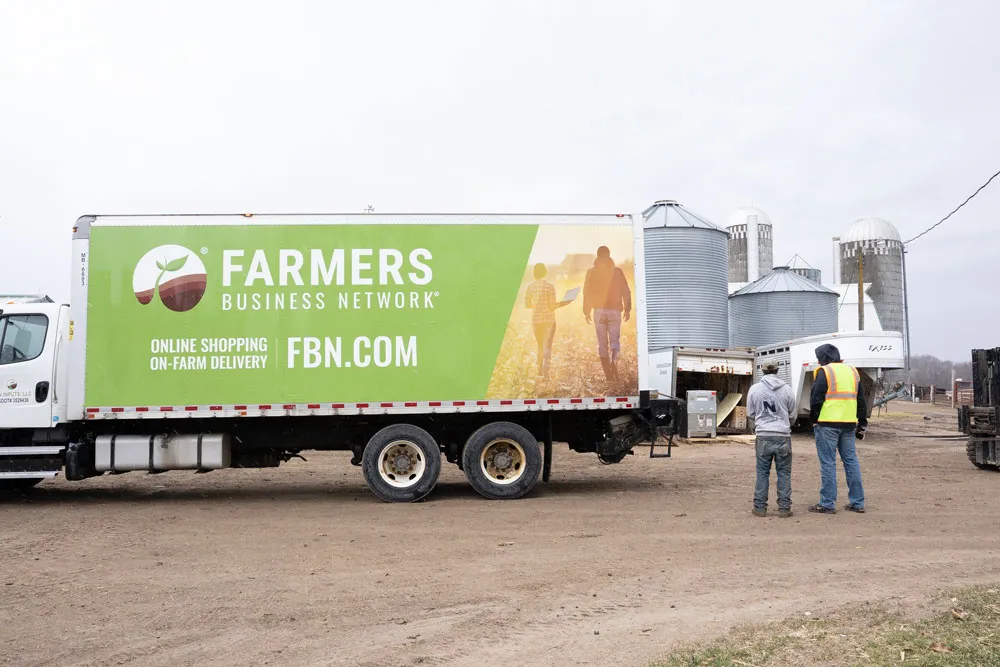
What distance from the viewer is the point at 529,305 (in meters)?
11.5

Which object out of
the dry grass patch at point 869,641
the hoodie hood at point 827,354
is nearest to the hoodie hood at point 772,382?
the hoodie hood at point 827,354

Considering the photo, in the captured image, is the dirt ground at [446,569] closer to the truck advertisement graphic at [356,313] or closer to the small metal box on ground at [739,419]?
the truck advertisement graphic at [356,313]

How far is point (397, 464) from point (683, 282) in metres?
15.9

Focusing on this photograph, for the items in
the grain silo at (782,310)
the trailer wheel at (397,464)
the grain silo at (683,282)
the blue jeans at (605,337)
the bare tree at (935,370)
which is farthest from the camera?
the bare tree at (935,370)

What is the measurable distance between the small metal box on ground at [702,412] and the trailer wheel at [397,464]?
424 inches

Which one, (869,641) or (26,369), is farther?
(26,369)

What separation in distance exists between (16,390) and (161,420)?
1835 mm

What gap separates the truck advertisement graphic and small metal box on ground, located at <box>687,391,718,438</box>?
32.0 feet

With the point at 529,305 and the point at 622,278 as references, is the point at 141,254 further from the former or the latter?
the point at 622,278

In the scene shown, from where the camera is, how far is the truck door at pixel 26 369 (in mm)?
11367

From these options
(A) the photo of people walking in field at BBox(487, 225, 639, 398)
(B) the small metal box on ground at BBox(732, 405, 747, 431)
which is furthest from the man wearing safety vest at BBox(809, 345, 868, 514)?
(B) the small metal box on ground at BBox(732, 405, 747, 431)

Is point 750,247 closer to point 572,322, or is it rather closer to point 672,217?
point 672,217

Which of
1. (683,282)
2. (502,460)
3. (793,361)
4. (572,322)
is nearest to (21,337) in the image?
(502,460)

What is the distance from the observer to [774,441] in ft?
33.3
